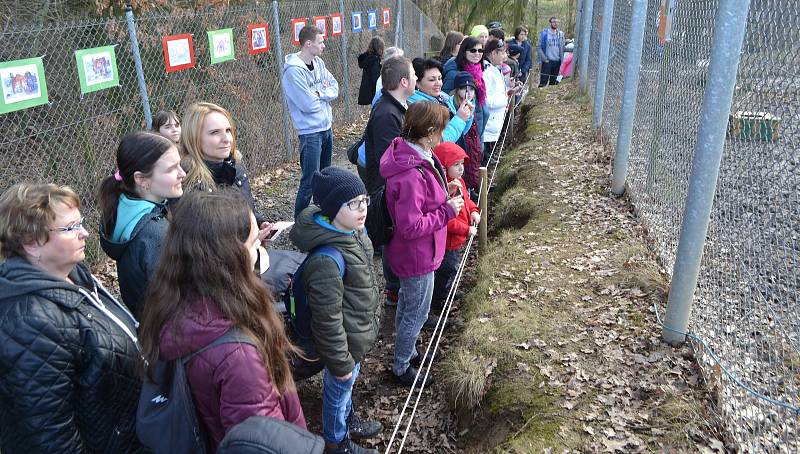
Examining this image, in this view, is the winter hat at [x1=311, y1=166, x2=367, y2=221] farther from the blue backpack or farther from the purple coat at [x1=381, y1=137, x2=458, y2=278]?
the purple coat at [x1=381, y1=137, x2=458, y2=278]

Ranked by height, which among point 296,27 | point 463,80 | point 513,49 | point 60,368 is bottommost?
point 60,368

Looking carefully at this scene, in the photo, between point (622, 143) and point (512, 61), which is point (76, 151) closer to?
point (622, 143)

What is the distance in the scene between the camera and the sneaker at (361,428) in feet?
12.5

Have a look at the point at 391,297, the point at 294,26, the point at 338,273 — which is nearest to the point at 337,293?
the point at 338,273

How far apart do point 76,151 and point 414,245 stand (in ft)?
14.2

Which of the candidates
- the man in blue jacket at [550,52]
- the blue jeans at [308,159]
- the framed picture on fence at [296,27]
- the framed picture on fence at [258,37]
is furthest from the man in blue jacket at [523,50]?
the blue jeans at [308,159]

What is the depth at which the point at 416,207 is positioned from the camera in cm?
378

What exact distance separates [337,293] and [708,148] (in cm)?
227

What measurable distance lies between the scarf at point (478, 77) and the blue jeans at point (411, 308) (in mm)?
3536

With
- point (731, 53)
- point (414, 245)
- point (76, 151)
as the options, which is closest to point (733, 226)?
point (731, 53)

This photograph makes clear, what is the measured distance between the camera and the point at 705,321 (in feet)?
12.2

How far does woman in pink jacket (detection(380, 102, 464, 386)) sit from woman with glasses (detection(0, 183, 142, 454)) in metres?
1.95

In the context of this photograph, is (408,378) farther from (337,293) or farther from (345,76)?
(345,76)

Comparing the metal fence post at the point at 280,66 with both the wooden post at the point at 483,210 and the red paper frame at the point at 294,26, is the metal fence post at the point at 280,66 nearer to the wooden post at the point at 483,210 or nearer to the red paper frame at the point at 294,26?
the red paper frame at the point at 294,26
